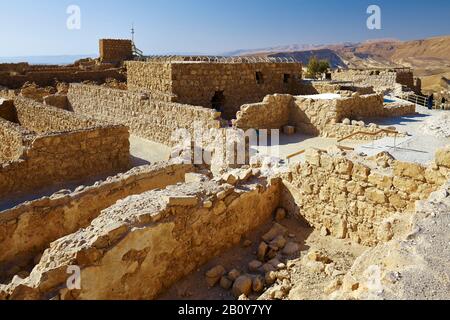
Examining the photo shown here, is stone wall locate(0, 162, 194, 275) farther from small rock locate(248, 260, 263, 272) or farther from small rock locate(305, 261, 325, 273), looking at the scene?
small rock locate(305, 261, 325, 273)

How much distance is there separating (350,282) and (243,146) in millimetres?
6723

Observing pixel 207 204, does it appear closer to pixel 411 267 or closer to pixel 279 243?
pixel 279 243

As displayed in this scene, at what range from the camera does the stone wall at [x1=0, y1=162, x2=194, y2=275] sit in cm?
562

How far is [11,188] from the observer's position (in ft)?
26.8

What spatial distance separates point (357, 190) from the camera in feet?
18.6

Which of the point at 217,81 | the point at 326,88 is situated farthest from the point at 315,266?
the point at 326,88

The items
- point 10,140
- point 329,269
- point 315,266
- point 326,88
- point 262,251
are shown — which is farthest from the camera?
point 326,88

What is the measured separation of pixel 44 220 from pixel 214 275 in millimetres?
2788

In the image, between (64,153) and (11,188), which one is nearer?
(11,188)

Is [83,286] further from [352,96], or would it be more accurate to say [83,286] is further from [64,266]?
[352,96]
